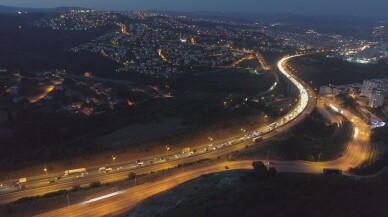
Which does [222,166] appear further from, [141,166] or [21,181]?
[21,181]

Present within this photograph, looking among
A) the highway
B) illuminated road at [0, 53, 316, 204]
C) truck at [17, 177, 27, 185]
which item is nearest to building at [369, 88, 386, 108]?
illuminated road at [0, 53, 316, 204]

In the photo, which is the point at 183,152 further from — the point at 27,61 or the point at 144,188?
the point at 27,61

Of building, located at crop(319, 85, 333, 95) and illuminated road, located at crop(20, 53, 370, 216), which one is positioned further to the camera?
building, located at crop(319, 85, 333, 95)

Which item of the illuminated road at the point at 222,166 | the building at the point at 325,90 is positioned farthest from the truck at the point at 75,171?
the building at the point at 325,90

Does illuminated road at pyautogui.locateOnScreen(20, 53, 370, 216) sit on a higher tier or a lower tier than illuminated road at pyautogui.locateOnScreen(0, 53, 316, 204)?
lower

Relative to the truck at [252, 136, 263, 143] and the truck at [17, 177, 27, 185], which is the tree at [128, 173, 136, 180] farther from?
the truck at [252, 136, 263, 143]

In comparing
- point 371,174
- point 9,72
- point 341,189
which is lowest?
point 371,174

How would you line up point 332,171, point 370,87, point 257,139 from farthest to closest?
point 370,87, point 257,139, point 332,171

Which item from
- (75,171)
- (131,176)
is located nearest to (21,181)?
(75,171)

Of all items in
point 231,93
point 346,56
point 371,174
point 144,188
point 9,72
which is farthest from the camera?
point 346,56

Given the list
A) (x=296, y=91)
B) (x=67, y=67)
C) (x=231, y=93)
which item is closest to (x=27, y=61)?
(x=67, y=67)

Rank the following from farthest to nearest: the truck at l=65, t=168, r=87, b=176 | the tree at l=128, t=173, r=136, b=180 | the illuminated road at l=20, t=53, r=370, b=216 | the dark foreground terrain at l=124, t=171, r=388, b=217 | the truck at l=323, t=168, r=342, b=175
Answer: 1. the truck at l=65, t=168, r=87, b=176
2. the truck at l=323, t=168, r=342, b=175
3. the tree at l=128, t=173, r=136, b=180
4. the illuminated road at l=20, t=53, r=370, b=216
5. the dark foreground terrain at l=124, t=171, r=388, b=217
